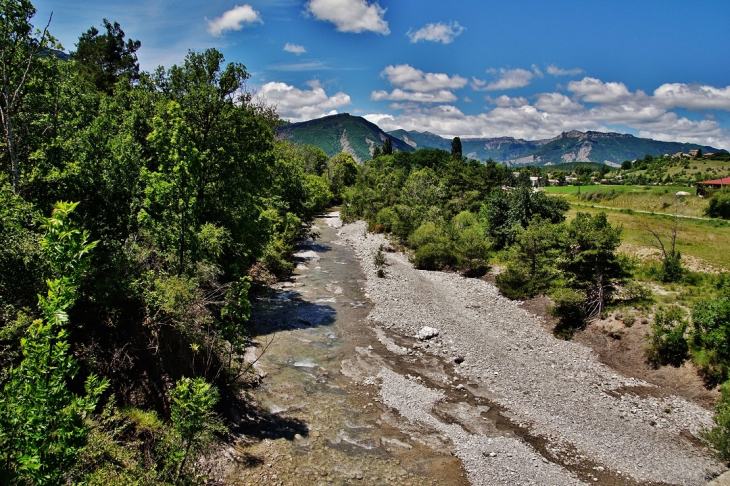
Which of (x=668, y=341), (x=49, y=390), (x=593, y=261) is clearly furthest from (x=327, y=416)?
(x=593, y=261)

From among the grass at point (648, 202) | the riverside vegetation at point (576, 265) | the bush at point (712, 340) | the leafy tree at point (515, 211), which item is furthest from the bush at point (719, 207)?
the bush at point (712, 340)

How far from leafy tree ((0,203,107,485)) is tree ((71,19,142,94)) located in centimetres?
3833

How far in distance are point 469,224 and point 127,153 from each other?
3580cm

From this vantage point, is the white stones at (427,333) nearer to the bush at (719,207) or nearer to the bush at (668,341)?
the bush at (668,341)

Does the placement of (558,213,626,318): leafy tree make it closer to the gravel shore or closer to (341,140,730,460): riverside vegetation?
(341,140,730,460): riverside vegetation

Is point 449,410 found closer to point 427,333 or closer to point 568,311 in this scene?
point 427,333

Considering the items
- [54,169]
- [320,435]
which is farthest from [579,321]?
[54,169]

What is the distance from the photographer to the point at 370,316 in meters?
→ 25.0

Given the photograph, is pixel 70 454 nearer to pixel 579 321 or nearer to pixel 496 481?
pixel 496 481

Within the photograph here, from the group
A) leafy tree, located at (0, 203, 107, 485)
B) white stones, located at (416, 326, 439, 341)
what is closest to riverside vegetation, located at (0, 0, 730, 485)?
leafy tree, located at (0, 203, 107, 485)

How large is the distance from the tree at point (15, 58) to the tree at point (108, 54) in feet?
86.5

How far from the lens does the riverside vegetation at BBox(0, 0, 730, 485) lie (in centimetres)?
499

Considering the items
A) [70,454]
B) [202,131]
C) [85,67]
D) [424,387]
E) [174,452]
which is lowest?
[424,387]

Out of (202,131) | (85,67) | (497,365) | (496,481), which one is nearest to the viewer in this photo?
(496,481)
